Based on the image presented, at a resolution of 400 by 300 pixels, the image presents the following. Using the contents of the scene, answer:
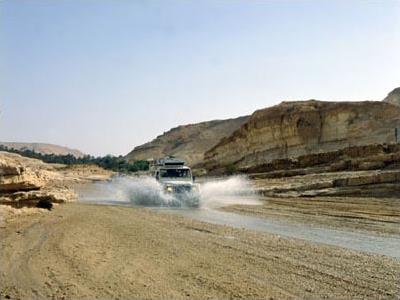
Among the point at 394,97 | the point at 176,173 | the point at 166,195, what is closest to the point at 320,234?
the point at 166,195

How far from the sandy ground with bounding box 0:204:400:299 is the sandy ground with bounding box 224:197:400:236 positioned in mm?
4058

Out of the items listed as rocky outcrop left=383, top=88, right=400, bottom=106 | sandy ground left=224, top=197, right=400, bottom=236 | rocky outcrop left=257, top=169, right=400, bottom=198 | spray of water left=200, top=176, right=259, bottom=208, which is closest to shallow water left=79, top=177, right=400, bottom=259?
spray of water left=200, top=176, right=259, bottom=208

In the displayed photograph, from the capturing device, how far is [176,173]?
2830cm

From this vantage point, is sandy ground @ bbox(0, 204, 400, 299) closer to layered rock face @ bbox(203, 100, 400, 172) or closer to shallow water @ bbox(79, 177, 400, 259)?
shallow water @ bbox(79, 177, 400, 259)

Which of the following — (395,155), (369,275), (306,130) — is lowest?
(369,275)

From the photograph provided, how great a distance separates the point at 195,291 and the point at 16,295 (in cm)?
240

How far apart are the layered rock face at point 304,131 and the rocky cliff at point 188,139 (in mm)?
52272

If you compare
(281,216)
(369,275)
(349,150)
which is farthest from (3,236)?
(349,150)

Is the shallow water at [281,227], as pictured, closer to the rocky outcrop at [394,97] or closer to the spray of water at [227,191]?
the spray of water at [227,191]

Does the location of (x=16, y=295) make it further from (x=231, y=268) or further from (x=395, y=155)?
(x=395, y=155)

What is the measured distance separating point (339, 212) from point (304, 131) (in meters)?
40.9

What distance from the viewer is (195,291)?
7.43 metres

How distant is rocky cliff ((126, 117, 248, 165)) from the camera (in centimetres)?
13100

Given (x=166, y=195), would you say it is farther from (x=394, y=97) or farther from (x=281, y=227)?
(x=394, y=97)
